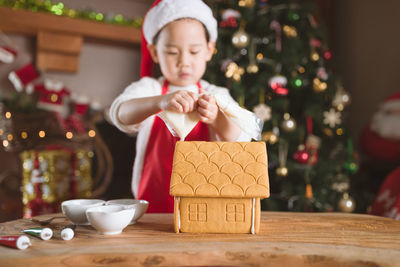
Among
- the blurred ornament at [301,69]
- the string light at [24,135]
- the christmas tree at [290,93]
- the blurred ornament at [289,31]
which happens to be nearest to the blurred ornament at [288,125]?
the christmas tree at [290,93]

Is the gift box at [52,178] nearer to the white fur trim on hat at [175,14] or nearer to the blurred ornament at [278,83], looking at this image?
the blurred ornament at [278,83]

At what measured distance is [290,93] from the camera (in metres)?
2.52

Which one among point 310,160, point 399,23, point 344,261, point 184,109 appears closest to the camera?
point 344,261

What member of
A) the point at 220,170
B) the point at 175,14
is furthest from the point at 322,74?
the point at 220,170

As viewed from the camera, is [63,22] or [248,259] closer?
[248,259]

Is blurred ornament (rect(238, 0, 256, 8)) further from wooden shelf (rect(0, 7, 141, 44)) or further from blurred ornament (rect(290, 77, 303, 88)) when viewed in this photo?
wooden shelf (rect(0, 7, 141, 44))

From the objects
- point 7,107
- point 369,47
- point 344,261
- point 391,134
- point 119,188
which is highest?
point 369,47

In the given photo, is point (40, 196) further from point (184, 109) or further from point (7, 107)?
point (184, 109)

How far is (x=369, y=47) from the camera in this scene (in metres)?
3.19

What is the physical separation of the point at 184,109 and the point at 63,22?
268cm

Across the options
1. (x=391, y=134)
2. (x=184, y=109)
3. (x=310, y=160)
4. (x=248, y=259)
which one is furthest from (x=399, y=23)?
(x=248, y=259)

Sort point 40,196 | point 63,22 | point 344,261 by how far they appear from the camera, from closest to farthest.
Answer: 1. point 344,261
2. point 40,196
3. point 63,22

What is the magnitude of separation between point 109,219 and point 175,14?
66 centimetres

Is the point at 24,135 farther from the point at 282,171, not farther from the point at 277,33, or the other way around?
the point at 277,33
